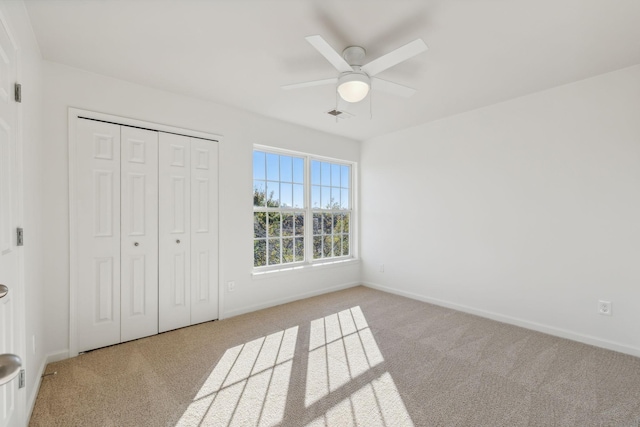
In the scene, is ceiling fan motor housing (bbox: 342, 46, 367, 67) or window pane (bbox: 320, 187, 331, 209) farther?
window pane (bbox: 320, 187, 331, 209)

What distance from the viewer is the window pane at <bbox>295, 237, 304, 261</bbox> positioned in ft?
14.5

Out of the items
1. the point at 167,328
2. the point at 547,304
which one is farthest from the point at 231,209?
the point at 547,304

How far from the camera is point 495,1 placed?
6.07 feet

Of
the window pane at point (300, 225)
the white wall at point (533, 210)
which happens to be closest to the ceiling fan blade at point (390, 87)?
the white wall at point (533, 210)

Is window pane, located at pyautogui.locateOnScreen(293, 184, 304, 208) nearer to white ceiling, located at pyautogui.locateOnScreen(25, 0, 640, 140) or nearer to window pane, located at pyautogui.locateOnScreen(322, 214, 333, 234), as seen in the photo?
window pane, located at pyautogui.locateOnScreen(322, 214, 333, 234)

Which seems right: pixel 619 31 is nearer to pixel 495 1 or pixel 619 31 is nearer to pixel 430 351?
pixel 495 1

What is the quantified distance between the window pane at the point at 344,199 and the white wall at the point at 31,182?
3.75 meters

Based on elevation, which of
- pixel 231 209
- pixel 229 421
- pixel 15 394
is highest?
pixel 231 209

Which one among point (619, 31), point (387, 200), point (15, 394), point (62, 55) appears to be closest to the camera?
point (15, 394)

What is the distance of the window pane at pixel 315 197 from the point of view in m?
4.61

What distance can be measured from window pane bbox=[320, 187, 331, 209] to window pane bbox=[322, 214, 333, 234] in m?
0.15

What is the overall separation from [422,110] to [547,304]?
8.33 feet

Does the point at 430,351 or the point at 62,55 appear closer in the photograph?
the point at 62,55

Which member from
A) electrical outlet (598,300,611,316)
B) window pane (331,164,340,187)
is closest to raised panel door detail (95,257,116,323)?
window pane (331,164,340,187)
